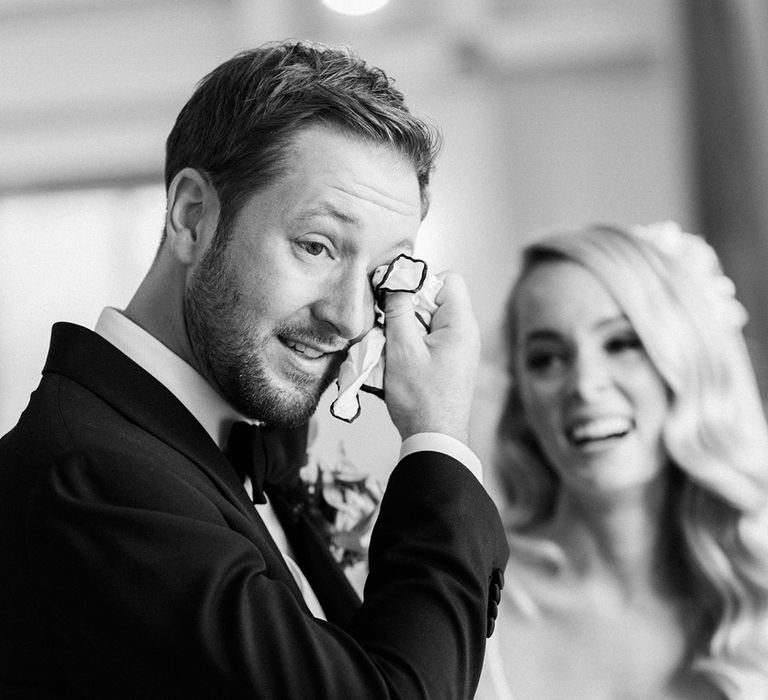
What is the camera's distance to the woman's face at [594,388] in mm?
1442

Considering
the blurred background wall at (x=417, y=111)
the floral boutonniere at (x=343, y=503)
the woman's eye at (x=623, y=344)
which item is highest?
the blurred background wall at (x=417, y=111)

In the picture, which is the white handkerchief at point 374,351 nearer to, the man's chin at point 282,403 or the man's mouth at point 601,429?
the man's chin at point 282,403

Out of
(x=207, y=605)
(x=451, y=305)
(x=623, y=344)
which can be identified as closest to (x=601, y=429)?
(x=623, y=344)

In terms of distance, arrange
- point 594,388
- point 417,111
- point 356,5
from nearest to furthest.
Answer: point 594,388
point 356,5
point 417,111

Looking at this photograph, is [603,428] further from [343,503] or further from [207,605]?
[207,605]

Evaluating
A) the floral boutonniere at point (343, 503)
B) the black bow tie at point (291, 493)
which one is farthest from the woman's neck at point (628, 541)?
the black bow tie at point (291, 493)

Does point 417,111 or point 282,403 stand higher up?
point 417,111

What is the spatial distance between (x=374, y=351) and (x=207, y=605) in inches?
12.3

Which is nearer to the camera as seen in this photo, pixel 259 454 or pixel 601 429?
pixel 259 454

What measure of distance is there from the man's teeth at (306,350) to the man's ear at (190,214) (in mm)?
128

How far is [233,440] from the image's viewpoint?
98cm

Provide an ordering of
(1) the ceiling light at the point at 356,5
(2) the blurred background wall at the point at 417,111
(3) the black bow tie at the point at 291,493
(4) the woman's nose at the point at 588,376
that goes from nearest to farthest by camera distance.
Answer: (3) the black bow tie at the point at 291,493, (4) the woman's nose at the point at 588,376, (1) the ceiling light at the point at 356,5, (2) the blurred background wall at the point at 417,111

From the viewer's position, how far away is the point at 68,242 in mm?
3611

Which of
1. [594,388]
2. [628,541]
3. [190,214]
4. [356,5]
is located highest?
[356,5]
